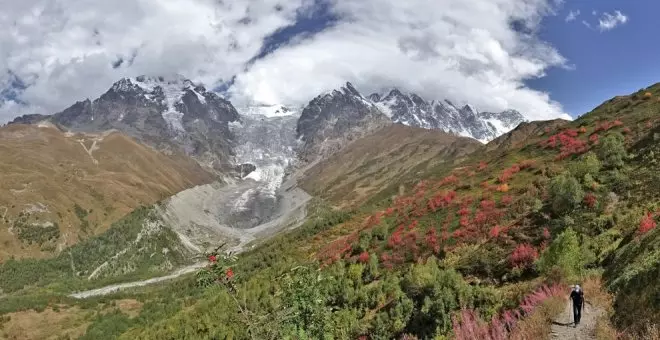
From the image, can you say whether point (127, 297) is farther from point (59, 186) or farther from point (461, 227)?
point (59, 186)

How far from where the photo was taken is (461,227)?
43.7 m

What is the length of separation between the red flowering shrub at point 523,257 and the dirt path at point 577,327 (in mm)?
12917

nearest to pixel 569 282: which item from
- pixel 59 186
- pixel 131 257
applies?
pixel 131 257

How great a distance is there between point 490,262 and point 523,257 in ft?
8.68

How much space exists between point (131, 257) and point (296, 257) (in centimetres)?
8911

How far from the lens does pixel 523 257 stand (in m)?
31.7

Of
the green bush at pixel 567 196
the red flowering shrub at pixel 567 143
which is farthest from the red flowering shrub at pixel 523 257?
the red flowering shrub at pixel 567 143

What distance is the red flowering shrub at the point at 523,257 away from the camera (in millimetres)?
31153

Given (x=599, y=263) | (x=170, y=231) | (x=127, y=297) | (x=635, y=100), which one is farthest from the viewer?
(x=170, y=231)

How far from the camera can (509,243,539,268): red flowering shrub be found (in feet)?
102

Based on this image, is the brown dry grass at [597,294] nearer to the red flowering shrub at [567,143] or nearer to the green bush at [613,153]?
the green bush at [613,153]

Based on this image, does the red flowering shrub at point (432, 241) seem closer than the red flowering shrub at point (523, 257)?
No

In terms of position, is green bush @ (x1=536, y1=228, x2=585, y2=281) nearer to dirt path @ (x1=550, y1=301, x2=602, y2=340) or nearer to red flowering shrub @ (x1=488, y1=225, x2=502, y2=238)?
dirt path @ (x1=550, y1=301, x2=602, y2=340)

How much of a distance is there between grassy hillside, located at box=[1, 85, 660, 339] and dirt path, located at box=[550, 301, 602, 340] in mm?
474
